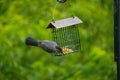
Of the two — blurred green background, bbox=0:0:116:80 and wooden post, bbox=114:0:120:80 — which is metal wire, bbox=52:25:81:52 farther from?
wooden post, bbox=114:0:120:80

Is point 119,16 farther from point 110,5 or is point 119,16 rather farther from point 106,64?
point 110,5

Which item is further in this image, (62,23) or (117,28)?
(62,23)

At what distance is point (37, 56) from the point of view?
570cm

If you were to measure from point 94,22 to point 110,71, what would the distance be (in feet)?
2.15

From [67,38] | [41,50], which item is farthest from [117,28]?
[41,50]

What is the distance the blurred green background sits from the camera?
5.43 meters

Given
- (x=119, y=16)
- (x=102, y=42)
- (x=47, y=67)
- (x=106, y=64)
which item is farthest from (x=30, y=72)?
(x=119, y=16)

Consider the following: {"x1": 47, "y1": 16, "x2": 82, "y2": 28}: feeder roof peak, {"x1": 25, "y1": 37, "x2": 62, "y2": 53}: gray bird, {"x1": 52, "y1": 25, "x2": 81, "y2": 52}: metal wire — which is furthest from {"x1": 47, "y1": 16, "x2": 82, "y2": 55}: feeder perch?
{"x1": 25, "y1": 37, "x2": 62, "y2": 53}: gray bird

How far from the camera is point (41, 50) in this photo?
5805 mm

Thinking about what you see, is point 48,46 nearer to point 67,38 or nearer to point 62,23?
point 62,23

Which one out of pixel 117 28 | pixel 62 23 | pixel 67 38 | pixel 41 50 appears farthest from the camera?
pixel 41 50

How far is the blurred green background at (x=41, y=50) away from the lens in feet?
17.8

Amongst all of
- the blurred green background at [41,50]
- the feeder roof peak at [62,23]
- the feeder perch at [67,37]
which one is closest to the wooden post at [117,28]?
the feeder roof peak at [62,23]

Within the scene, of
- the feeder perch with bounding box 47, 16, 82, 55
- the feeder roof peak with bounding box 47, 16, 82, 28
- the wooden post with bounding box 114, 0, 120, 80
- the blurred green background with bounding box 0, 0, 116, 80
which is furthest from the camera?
the blurred green background with bounding box 0, 0, 116, 80
